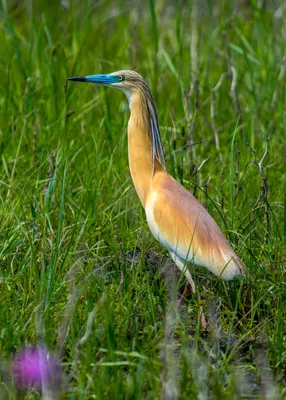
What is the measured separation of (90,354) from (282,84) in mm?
3056

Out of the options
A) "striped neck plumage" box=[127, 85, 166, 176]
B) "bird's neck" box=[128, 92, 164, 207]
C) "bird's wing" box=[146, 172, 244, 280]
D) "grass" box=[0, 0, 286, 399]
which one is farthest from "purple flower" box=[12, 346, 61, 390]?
"striped neck plumage" box=[127, 85, 166, 176]

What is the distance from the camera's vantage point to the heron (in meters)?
3.63

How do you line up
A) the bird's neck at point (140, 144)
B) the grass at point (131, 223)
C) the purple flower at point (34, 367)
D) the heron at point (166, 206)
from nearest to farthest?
the purple flower at point (34, 367) → the grass at point (131, 223) → the heron at point (166, 206) → the bird's neck at point (140, 144)

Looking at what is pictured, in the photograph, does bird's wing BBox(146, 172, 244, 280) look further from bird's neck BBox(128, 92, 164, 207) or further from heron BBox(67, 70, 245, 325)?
bird's neck BBox(128, 92, 164, 207)

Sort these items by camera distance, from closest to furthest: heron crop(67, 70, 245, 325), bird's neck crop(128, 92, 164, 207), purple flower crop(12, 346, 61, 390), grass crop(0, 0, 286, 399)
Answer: purple flower crop(12, 346, 61, 390) → grass crop(0, 0, 286, 399) → heron crop(67, 70, 245, 325) → bird's neck crop(128, 92, 164, 207)

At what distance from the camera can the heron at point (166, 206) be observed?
11.9 ft

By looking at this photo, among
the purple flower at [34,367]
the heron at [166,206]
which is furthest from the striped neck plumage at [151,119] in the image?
the purple flower at [34,367]

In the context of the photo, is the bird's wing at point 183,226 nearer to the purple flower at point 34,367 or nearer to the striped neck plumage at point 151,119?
the striped neck plumage at point 151,119

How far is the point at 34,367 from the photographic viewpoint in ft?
10.1

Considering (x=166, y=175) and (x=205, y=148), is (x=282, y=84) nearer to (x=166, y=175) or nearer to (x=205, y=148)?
(x=205, y=148)

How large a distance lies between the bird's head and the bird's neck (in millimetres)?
33

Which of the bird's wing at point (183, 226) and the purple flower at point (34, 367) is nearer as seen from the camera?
the purple flower at point (34, 367)

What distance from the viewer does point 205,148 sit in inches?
199

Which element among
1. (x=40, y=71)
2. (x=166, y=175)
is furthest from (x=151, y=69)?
(x=166, y=175)
